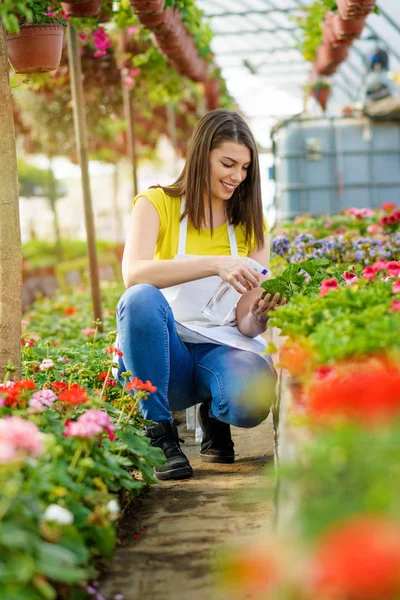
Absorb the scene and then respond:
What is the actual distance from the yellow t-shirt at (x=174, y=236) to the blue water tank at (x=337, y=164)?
566cm

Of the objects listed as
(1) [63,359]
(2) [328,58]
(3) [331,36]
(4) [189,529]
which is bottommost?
(4) [189,529]

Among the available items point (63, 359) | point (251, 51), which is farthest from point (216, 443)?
point (251, 51)

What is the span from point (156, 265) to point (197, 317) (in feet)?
0.95

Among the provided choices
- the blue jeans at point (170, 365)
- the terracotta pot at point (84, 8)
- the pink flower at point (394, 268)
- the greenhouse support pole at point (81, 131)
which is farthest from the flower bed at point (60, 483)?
the greenhouse support pole at point (81, 131)

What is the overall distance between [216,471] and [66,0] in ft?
5.89

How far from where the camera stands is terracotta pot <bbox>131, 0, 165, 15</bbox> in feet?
13.4

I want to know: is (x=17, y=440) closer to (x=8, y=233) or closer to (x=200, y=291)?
(x=8, y=233)

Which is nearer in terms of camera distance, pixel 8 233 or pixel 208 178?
pixel 8 233

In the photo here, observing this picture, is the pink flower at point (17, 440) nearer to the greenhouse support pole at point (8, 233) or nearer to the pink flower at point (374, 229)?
the greenhouse support pole at point (8, 233)

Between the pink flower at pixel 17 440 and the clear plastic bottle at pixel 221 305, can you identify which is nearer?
the pink flower at pixel 17 440

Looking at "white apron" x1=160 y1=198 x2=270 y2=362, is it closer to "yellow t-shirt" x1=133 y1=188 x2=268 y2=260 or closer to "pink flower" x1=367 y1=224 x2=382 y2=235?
"yellow t-shirt" x1=133 y1=188 x2=268 y2=260

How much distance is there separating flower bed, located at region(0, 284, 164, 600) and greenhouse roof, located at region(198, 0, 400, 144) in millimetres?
6549

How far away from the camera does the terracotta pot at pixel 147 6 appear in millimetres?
4082

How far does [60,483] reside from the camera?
1.81 meters
